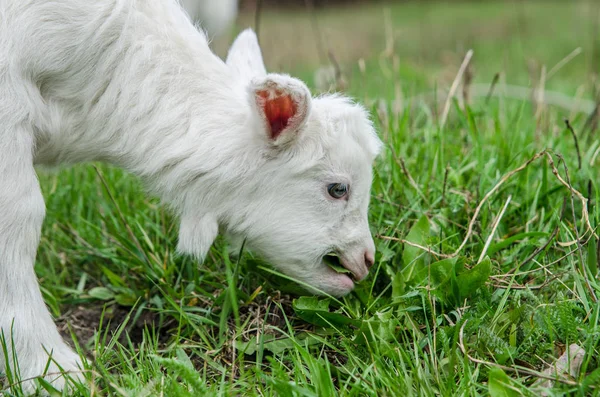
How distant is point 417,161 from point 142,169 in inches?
66.7

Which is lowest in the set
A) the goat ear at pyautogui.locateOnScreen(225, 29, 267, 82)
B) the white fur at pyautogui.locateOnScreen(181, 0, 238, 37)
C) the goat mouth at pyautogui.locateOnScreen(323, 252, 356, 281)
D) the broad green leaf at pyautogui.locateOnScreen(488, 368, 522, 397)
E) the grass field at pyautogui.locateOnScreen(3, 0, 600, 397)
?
the white fur at pyautogui.locateOnScreen(181, 0, 238, 37)

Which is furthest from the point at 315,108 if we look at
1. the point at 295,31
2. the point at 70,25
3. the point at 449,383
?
the point at 295,31

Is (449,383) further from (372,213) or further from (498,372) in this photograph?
(372,213)

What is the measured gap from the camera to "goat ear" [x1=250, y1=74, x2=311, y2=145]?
295 centimetres

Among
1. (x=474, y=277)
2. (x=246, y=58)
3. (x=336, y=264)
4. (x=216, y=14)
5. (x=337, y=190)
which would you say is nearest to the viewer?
(x=474, y=277)

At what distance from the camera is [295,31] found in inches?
561

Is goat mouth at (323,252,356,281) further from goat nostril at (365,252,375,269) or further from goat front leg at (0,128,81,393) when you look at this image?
goat front leg at (0,128,81,393)

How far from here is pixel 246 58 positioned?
370 centimetres

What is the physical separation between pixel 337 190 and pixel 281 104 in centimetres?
46

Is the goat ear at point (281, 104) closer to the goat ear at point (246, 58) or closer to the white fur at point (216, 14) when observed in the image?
the goat ear at point (246, 58)

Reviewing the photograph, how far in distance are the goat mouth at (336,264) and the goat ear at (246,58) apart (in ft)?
3.12

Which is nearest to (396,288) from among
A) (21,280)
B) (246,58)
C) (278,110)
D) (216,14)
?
(278,110)

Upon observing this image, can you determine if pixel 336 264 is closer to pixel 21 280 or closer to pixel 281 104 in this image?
pixel 281 104

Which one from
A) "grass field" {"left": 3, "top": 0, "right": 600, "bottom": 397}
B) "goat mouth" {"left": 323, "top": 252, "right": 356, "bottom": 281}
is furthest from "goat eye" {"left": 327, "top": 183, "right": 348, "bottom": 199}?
"grass field" {"left": 3, "top": 0, "right": 600, "bottom": 397}
